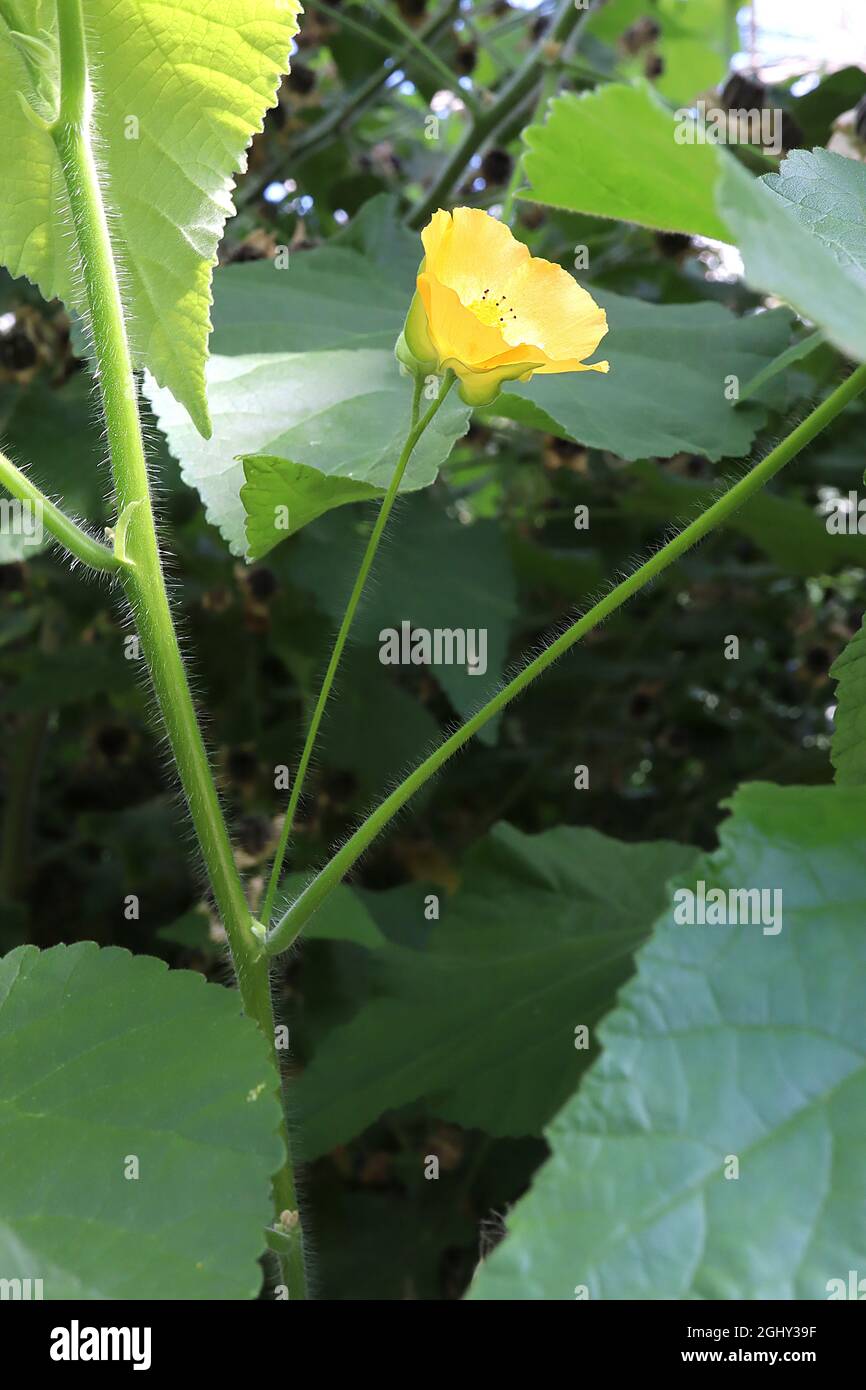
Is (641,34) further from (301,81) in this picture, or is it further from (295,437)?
(295,437)

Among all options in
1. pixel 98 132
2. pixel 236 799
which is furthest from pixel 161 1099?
pixel 236 799

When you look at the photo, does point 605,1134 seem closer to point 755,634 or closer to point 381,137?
point 755,634

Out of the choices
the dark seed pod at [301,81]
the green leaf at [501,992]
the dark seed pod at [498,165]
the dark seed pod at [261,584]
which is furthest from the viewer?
the dark seed pod at [301,81]

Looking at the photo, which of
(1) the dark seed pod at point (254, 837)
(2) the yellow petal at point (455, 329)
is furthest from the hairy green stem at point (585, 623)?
(1) the dark seed pod at point (254, 837)

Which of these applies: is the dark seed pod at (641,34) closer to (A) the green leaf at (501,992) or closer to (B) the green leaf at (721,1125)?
(A) the green leaf at (501,992)

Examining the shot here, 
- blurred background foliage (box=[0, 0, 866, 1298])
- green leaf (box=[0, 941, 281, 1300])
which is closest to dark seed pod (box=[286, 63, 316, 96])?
blurred background foliage (box=[0, 0, 866, 1298])

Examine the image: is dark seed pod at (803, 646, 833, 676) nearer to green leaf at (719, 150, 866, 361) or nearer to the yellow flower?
the yellow flower
